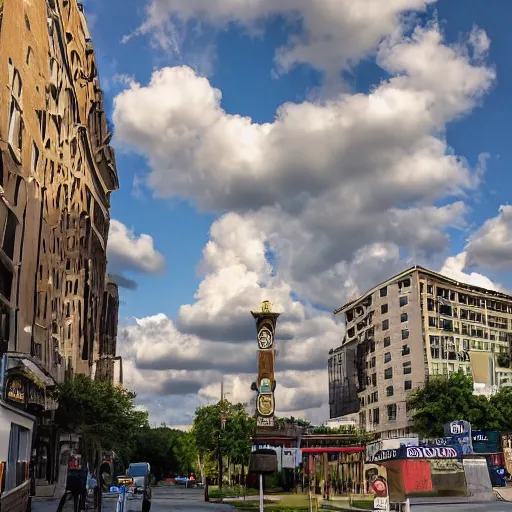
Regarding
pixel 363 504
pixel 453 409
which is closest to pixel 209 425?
pixel 453 409

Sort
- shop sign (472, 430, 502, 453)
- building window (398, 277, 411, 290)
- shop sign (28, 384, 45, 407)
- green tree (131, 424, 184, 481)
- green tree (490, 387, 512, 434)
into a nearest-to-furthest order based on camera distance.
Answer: shop sign (28, 384, 45, 407)
green tree (490, 387, 512, 434)
shop sign (472, 430, 502, 453)
building window (398, 277, 411, 290)
green tree (131, 424, 184, 481)

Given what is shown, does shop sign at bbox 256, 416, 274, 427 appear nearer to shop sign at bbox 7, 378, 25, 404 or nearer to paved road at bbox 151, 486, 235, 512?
paved road at bbox 151, 486, 235, 512

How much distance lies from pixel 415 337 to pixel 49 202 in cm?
6459

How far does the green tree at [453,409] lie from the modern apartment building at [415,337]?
71.3 feet

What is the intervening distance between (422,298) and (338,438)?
28007 millimetres

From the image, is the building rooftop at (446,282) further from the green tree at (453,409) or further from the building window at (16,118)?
the building window at (16,118)

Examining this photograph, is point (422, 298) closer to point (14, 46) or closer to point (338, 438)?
point (338, 438)

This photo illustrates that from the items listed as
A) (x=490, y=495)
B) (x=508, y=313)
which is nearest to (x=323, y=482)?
(x=490, y=495)

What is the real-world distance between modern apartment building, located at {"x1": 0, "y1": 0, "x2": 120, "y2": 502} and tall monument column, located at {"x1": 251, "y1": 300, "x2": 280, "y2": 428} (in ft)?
72.2

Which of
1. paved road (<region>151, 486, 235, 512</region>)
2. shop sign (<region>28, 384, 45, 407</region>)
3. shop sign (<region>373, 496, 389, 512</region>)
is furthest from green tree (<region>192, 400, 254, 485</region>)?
shop sign (<region>373, 496, 389, 512</region>)

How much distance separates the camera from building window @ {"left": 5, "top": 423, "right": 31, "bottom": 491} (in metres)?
19.8

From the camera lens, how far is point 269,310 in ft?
323

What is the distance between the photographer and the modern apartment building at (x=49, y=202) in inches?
1750

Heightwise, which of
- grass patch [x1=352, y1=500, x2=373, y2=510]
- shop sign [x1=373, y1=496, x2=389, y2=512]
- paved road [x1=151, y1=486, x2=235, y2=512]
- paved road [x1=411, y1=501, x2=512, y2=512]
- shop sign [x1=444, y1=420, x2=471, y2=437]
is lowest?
paved road [x1=151, y1=486, x2=235, y2=512]
